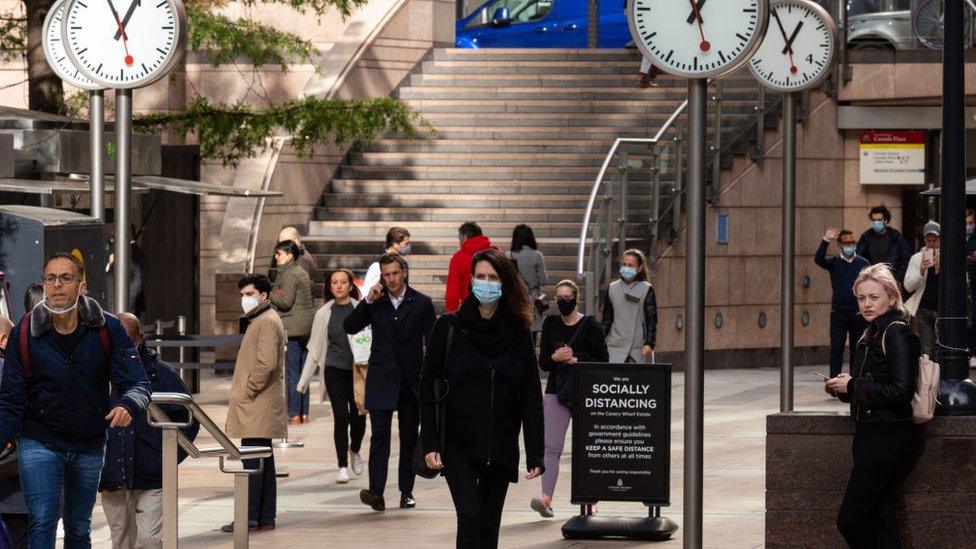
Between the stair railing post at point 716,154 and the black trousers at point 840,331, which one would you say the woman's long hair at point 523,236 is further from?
the stair railing post at point 716,154

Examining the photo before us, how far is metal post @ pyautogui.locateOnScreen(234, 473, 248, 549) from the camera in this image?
9.44m

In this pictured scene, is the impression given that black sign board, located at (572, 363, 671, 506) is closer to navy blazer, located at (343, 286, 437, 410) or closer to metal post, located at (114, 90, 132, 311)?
navy blazer, located at (343, 286, 437, 410)


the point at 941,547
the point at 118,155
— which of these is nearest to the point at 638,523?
the point at 941,547

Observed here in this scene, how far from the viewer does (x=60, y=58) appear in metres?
10.1

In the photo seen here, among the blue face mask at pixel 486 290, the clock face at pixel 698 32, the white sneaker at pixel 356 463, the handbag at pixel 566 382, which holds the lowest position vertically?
the white sneaker at pixel 356 463

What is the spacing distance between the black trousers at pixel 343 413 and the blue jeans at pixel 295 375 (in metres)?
3.83

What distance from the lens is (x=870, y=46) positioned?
2659 cm

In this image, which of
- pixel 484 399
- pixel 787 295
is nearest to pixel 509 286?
pixel 484 399

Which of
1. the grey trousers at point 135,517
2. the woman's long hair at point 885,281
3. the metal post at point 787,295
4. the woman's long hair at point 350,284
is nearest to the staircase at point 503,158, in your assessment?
the woman's long hair at point 350,284

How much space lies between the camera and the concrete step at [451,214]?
80.5ft

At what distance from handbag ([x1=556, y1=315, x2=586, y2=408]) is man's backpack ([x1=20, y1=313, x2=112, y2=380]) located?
472 cm

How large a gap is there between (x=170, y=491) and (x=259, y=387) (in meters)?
3.56

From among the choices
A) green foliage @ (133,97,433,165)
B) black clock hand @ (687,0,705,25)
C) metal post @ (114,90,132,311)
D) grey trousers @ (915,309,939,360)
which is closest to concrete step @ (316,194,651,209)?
green foliage @ (133,97,433,165)

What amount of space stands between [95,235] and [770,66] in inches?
211
